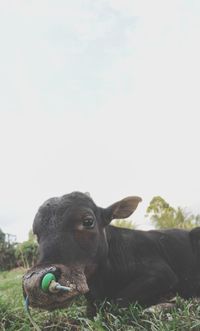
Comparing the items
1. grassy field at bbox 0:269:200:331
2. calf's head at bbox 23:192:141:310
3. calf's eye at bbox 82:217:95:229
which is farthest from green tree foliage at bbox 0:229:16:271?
calf's eye at bbox 82:217:95:229

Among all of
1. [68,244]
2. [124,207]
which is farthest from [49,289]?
[124,207]

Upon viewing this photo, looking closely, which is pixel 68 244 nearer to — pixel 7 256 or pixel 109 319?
pixel 109 319

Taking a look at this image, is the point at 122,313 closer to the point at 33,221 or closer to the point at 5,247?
the point at 33,221

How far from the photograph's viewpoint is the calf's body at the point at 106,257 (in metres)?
4.31

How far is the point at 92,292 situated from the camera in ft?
17.7

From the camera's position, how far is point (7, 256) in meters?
19.4

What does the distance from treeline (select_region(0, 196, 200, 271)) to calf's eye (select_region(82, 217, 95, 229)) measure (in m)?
11.0

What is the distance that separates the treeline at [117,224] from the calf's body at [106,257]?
968 cm

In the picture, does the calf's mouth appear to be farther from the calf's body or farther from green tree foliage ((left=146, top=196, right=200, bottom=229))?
green tree foliage ((left=146, top=196, right=200, bottom=229))

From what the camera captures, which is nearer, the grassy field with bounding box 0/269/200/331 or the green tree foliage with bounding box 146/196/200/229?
the grassy field with bounding box 0/269/200/331

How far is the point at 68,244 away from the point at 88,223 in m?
0.46

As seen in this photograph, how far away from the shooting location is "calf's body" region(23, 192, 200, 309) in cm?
431

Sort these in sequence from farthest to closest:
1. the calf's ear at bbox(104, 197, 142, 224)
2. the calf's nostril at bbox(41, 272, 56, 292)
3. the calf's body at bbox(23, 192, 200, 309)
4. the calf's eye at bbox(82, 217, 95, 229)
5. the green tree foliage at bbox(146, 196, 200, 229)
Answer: the green tree foliage at bbox(146, 196, 200, 229)
the calf's ear at bbox(104, 197, 142, 224)
the calf's eye at bbox(82, 217, 95, 229)
the calf's body at bbox(23, 192, 200, 309)
the calf's nostril at bbox(41, 272, 56, 292)

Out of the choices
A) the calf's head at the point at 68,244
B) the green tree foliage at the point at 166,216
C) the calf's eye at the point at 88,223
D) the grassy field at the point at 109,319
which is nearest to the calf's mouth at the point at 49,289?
the calf's head at the point at 68,244
